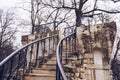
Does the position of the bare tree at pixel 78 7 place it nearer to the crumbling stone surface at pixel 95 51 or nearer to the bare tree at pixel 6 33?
the crumbling stone surface at pixel 95 51

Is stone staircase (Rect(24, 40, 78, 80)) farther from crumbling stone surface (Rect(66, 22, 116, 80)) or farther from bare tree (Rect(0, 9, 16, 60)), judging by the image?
bare tree (Rect(0, 9, 16, 60))

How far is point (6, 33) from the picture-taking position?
834 inches

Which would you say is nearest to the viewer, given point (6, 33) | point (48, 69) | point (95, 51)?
point (48, 69)

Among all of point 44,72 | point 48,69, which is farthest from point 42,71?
point 48,69

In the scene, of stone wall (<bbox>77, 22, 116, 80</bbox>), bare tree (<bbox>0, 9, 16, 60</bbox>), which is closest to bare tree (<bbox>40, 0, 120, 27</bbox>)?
stone wall (<bbox>77, 22, 116, 80</bbox>)

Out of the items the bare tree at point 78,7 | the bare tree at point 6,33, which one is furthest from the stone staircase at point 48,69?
the bare tree at point 6,33

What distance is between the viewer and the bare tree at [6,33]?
66.6 feet

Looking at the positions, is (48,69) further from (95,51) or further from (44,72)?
(95,51)

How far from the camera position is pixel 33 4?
1508 centimetres

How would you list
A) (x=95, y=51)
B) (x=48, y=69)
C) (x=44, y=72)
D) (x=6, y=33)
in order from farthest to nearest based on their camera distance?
(x=6, y=33), (x=95, y=51), (x=48, y=69), (x=44, y=72)

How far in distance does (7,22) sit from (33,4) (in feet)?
25.8

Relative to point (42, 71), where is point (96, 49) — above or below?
above

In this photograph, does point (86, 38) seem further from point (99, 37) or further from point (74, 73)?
point (74, 73)

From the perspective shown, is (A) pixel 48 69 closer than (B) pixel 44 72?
No
